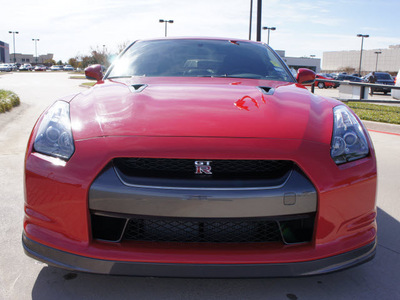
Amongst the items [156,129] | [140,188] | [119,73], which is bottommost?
[140,188]

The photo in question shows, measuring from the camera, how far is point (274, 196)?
1.76 meters

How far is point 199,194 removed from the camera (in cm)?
174

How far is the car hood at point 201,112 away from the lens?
6.46 ft

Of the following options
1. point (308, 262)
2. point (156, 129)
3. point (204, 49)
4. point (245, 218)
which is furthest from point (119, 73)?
point (308, 262)

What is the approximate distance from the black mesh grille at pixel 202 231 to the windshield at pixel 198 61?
1574 millimetres

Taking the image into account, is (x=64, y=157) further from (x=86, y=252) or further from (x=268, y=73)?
(x=268, y=73)

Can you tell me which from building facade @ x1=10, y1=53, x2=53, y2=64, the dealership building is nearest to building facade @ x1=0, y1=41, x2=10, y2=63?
building facade @ x1=10, y1=53, x2=53, y2=64

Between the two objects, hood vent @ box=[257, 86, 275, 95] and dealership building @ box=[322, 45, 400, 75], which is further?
dealership building @ box=[322, 45, 400, 75]

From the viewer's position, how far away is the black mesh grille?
1876 mm

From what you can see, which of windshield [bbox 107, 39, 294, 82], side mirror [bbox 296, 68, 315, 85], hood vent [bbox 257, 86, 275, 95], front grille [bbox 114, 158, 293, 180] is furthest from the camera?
side mirror [bbox 296, 68, 315, 85]

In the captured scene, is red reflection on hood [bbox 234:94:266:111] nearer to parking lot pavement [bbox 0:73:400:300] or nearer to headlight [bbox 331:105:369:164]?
headlight [bbox 331:105:369:164]

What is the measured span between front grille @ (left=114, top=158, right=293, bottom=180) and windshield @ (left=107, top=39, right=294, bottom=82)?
4.66 ft

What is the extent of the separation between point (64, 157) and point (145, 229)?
52cm

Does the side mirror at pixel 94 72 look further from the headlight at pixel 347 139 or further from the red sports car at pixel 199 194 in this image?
the headlight at pixel 347 139
